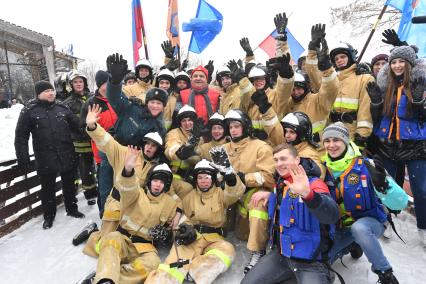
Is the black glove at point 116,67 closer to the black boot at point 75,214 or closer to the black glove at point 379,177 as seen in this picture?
the black boot at point 75,214

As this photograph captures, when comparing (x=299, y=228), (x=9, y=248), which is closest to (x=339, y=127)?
(x=299, y=228)

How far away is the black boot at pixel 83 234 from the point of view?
173 inches

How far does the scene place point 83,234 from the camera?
4430mm

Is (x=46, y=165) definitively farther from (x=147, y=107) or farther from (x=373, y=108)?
(x=373, y=108)

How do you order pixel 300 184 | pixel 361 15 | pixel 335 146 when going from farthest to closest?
pixel 361 15 < pixel 335 146 < pixel 300 184

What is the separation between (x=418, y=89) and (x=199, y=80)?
2931mm

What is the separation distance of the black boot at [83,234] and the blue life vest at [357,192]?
3.06m

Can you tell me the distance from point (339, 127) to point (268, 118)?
1233 mm

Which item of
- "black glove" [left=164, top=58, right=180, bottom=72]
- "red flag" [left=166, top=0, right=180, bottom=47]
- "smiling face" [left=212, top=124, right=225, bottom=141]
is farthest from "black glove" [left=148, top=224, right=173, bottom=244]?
"red flag" [left=166, top=0, right=180, bottom=47]

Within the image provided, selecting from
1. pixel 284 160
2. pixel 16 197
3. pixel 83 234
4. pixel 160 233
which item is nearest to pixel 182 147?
pixel 160 233

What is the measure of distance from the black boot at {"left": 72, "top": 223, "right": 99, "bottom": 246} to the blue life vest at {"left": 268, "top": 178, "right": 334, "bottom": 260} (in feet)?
8.61

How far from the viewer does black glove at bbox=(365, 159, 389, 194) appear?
2941 mm

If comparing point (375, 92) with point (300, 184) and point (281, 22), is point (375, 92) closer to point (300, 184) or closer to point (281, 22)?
point (281, 22)

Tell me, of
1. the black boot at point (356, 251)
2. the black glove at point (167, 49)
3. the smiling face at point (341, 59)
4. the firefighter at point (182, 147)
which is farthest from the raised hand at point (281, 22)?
the black boot at point (356, 251)
